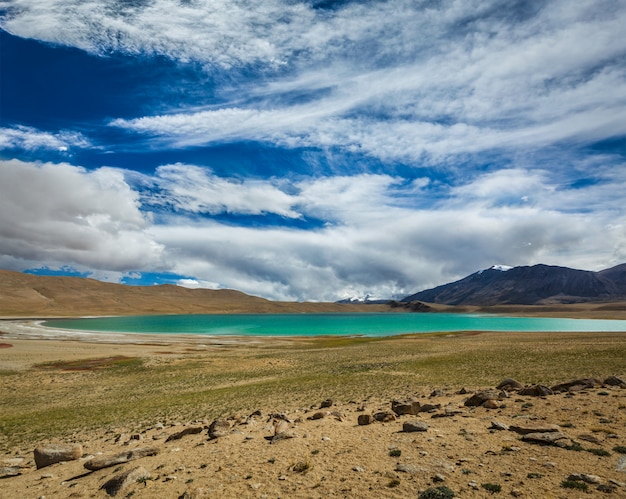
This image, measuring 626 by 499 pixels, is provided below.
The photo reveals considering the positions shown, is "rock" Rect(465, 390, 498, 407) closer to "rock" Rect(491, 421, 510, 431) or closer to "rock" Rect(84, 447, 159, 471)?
"rock" Rect(491, 421, 510, 431)

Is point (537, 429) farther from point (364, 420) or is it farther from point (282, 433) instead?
point (282, 433)

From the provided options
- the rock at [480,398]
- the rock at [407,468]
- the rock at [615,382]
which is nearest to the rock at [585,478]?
the rock at [407,468]

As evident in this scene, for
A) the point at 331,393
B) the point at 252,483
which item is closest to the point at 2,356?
the point at 331,393

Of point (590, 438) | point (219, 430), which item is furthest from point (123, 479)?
point (590, 438)

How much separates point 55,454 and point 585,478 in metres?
17.7

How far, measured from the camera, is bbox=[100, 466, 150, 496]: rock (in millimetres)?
11211

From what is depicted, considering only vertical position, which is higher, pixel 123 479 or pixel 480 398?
pixel 480 398

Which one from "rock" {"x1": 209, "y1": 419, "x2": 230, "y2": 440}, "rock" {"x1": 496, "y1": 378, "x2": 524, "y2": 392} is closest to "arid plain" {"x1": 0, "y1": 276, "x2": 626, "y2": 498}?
"rock" {"x1": 209, "y1": 419, "x2": 230, "y2": 440}

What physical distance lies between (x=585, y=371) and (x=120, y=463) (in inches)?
1272

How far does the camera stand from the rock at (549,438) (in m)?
12.0

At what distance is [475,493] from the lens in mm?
9328

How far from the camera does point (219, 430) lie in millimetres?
15836

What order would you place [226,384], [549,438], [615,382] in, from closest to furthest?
[549,438]
[615,382]
[226,384]

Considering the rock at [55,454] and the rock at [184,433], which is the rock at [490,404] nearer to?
the rock at [184,433]
